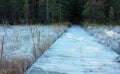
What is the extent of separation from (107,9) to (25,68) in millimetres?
22501

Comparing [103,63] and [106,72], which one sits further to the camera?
[103,63]

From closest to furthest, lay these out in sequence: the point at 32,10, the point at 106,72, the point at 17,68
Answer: the point at 17,68
the point at 106,72
the point at 32,10

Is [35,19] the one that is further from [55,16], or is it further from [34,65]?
[34,65]

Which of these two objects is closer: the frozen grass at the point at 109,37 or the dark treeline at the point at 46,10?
the frozen grass at the point at 109,37

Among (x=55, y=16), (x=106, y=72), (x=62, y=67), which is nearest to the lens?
(x=106, y=72)

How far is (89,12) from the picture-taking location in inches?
949

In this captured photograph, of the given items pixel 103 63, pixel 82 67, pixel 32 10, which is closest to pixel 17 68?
pixel 82 67

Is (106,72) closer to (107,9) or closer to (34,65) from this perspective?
(34,65)

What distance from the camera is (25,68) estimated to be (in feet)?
12.0

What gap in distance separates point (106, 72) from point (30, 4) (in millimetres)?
22730

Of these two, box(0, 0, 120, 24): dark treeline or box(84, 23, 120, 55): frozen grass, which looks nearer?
box(84, 23, 120, 55): frozen grass

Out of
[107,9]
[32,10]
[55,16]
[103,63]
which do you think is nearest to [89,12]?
[107,9]

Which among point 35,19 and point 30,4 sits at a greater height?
point 30,4

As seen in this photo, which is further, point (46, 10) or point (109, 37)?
point (46, 10)
